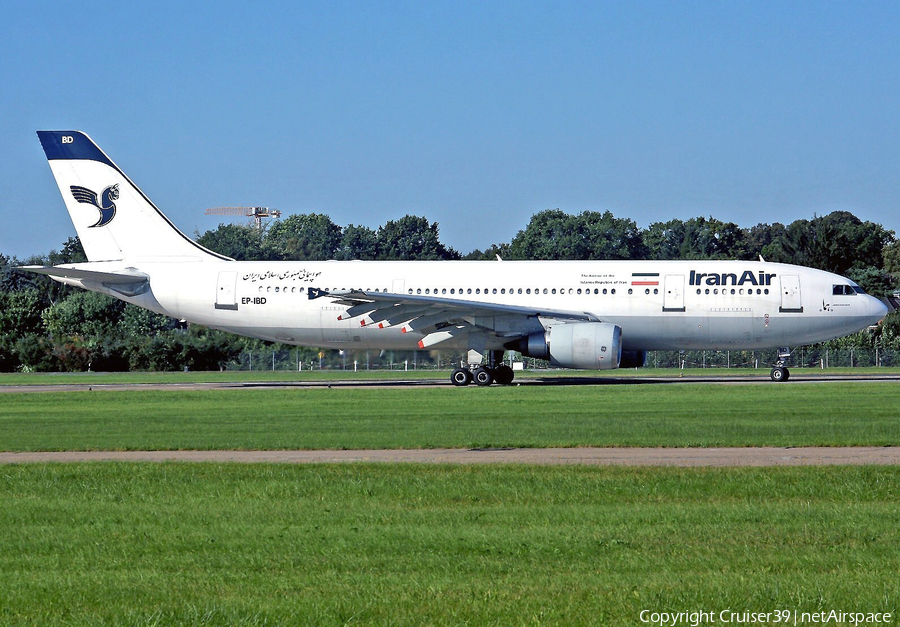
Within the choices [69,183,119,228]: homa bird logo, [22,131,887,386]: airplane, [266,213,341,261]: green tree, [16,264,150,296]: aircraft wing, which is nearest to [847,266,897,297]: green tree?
[22,131,887,386]: airplane

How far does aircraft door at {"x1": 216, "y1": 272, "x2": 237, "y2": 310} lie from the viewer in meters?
40.4

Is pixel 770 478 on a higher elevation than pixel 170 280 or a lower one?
lower

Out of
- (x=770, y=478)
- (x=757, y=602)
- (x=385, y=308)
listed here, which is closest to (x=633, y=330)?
(x=385, y=308)

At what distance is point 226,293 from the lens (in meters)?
40.4

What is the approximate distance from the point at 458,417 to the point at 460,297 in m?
15.0

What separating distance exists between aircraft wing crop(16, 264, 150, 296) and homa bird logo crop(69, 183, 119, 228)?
79.8 inches

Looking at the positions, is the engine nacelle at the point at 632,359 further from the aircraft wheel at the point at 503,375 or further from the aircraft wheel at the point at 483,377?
the aircraft wheel at the point at 483,377

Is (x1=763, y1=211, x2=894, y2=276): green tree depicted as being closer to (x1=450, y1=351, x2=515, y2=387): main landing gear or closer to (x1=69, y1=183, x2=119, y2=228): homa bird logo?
(x1=450, y1=351, x2=515, y2=387): main landing gear

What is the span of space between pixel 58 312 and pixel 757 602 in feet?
244

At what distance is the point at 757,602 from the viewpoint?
26.2 feet

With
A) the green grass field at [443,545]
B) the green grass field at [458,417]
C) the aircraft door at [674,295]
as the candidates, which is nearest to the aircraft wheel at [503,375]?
the green grass field at [458,417]

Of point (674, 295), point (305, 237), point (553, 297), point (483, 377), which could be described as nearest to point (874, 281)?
point (674, 295)

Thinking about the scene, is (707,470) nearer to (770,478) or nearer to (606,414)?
(770,478)

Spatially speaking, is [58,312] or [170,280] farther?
[58,312]
